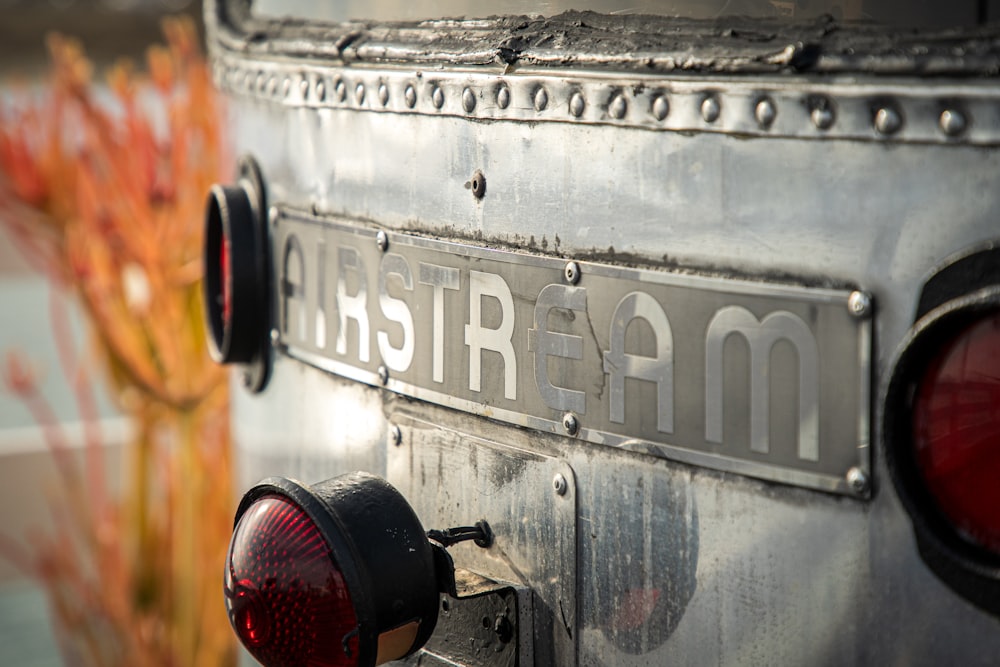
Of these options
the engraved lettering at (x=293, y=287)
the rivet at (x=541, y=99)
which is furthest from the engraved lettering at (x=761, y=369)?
the engraved lettering at (x=293, y=287)

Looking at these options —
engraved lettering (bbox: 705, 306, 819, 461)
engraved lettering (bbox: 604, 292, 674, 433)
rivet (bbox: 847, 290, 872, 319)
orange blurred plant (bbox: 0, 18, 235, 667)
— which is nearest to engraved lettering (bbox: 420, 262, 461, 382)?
engraved lettering (bbox: 604, 292, 674, 433)

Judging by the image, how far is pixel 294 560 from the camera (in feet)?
3.71

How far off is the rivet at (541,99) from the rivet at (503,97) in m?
0.04

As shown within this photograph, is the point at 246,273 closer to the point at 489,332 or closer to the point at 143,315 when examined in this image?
the point at 489,332

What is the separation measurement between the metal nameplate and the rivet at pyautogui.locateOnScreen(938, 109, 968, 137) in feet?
0.47

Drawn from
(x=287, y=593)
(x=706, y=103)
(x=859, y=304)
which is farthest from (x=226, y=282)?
(x=859, y=304)

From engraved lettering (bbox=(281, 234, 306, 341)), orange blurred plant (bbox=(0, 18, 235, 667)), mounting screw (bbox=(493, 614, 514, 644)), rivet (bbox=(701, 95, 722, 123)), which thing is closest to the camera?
rivet (bbox=(701, 95, 722, 123))

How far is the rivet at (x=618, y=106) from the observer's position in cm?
102

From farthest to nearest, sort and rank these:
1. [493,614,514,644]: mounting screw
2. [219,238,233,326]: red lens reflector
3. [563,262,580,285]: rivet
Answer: [219,238,233,326]: red lens reflector
[493,614,514,644]: mounting screw
[563,262,580,285]: rivet

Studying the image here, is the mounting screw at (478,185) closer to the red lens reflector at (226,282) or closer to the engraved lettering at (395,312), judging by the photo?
the engraved lettering at (395,312)

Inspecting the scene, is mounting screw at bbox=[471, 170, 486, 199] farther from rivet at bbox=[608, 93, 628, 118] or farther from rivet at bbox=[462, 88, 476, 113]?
rivet at bbox=[608, 93, 628, 118]

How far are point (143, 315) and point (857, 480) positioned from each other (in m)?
2.76

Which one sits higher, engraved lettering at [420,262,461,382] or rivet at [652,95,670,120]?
rivet at [652,95,670,120]

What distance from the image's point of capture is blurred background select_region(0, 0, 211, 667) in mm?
3912
